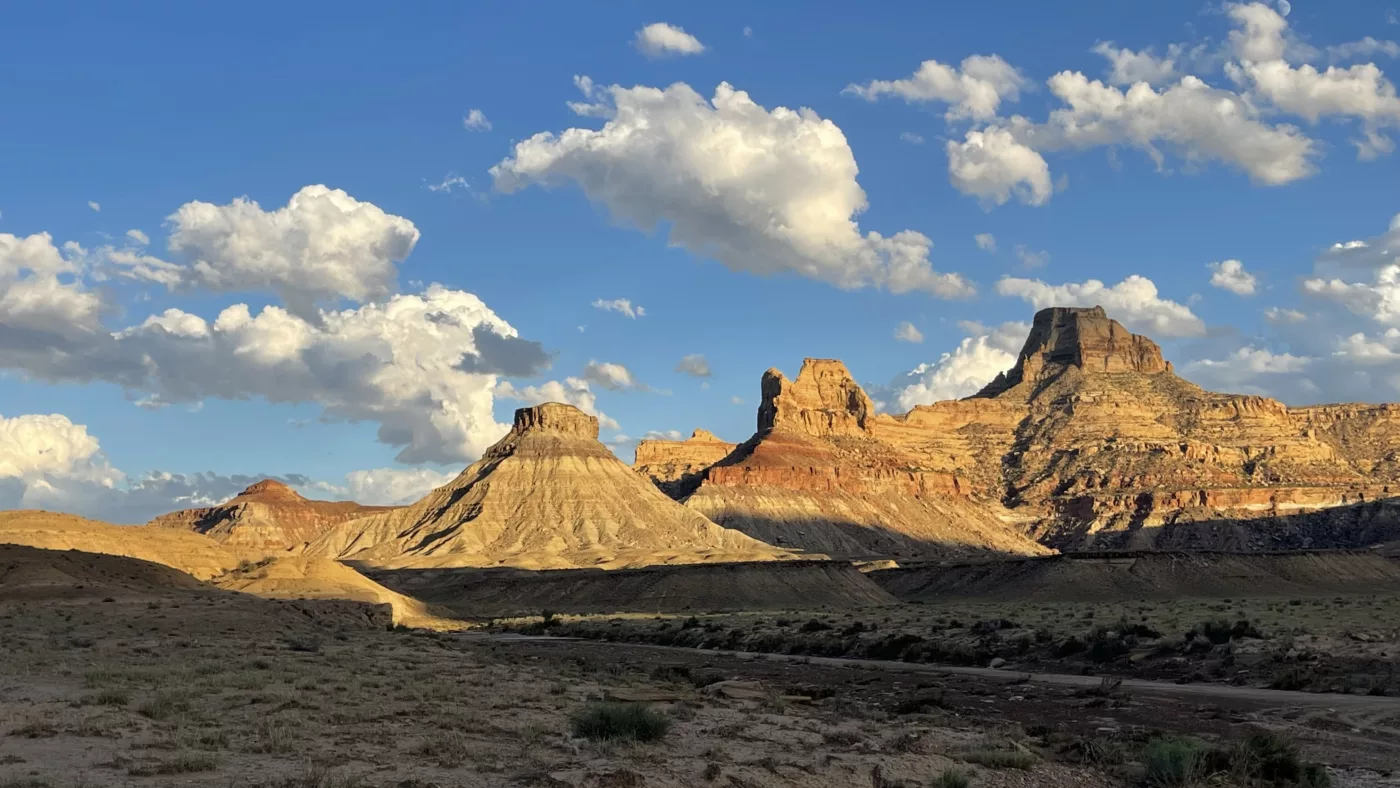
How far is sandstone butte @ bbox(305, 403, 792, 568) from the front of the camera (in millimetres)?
157875

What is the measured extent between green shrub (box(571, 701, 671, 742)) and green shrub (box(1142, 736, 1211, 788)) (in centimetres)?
766

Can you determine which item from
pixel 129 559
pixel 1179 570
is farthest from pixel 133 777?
pixel 1179 570

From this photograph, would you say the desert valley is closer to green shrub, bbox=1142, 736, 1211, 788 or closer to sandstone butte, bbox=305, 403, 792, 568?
green shrub, bbox=1142, 736, 1211, 788

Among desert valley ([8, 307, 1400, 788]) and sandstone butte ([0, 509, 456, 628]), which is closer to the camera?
desert valley ([8, 307, 1400, 788])

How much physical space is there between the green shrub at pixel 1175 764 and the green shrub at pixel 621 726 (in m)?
7.66

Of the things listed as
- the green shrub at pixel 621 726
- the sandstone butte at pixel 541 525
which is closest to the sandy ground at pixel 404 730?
the green shrub at pixel 621 726

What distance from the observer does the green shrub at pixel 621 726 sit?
18.8 meters

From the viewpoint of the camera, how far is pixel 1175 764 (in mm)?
17656

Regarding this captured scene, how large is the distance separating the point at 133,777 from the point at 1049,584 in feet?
280

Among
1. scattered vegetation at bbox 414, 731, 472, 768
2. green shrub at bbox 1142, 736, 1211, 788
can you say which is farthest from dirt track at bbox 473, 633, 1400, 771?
scattered vegetation at bbox 414, 731, 472, 768

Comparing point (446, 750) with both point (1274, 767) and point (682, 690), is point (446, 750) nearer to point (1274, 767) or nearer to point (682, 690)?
point (682, 690)

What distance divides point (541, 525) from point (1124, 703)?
486ft

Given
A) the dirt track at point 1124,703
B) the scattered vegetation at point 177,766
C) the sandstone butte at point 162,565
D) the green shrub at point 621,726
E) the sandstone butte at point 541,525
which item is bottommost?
the dirt track at point 1124,703

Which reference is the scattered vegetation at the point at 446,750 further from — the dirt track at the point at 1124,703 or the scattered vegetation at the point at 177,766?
the dirt track at the point at 1124,703
